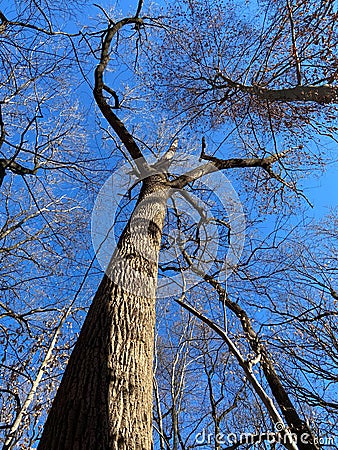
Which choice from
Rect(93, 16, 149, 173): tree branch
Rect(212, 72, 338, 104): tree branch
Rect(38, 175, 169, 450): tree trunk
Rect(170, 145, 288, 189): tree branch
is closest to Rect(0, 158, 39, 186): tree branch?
Rect(93, 16, 149, 173): tree branch

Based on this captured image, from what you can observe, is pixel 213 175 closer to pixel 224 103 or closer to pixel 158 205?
pixel 224 103

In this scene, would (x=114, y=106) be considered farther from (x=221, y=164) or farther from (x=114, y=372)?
(x=114, y=372)

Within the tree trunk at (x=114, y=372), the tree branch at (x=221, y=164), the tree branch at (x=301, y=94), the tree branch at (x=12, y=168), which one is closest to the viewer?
the tree trunk at (x=114, y=372)

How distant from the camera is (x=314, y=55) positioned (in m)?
3.50

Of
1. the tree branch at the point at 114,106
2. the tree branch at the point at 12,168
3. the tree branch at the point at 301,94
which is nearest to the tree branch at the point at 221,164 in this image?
the tree branch at the point at 114,106

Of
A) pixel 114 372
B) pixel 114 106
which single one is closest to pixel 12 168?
pixel 114 106

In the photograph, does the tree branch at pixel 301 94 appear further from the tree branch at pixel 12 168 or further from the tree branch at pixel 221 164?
the tree branch at pixel 12 168

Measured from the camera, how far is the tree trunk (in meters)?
1.42

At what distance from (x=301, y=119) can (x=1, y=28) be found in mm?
3474

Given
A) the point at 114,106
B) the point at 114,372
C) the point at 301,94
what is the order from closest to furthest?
the point at 114,372, the point at 301,94, the point at 114,106

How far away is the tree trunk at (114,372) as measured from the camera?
142 centimetres

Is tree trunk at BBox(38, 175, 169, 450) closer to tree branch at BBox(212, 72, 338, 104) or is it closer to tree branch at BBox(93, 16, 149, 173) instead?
tree branch at BBox(93, 16, 149, 173)

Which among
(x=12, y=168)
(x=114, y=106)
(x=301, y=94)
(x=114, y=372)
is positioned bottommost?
(x=114, y=372)

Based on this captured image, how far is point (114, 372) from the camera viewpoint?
168 centimetres
